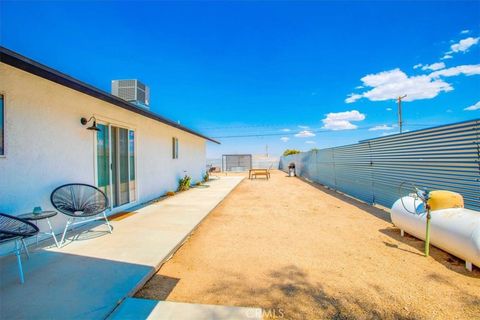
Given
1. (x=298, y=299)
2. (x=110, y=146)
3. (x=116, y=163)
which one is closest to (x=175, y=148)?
(x=116, y=163)

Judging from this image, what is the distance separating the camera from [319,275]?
251cm

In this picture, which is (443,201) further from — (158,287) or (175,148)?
(175,148)

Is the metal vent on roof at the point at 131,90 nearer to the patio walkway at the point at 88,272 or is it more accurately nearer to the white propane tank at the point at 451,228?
the patio walkway at the point at 88,272

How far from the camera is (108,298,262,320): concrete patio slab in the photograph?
1701 mm

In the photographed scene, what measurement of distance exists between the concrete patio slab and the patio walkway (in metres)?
0.12

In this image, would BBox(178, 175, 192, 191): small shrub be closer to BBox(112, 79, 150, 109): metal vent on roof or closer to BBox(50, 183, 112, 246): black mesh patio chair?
BBox(112, 79, 150, 109): metal vent on roof

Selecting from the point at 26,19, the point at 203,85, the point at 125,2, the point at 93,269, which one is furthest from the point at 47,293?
the point at 203,85

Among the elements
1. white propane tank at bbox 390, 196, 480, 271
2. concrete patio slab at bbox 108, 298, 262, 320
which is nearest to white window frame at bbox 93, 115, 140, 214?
concrete patio slab at bbox 108, 298, 262, 320

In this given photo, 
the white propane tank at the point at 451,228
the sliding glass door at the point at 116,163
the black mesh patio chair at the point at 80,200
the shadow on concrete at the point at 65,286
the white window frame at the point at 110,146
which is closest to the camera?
the shadow on concrete at the point at 65,286

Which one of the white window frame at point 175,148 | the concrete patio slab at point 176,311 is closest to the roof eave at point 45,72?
the concrete patio slab at point 176,311

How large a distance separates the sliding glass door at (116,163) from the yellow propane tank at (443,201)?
20.1 feet

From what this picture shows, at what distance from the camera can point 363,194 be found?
7.07 meters

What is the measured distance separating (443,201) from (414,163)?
2039mm

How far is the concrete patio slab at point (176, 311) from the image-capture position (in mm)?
1701
